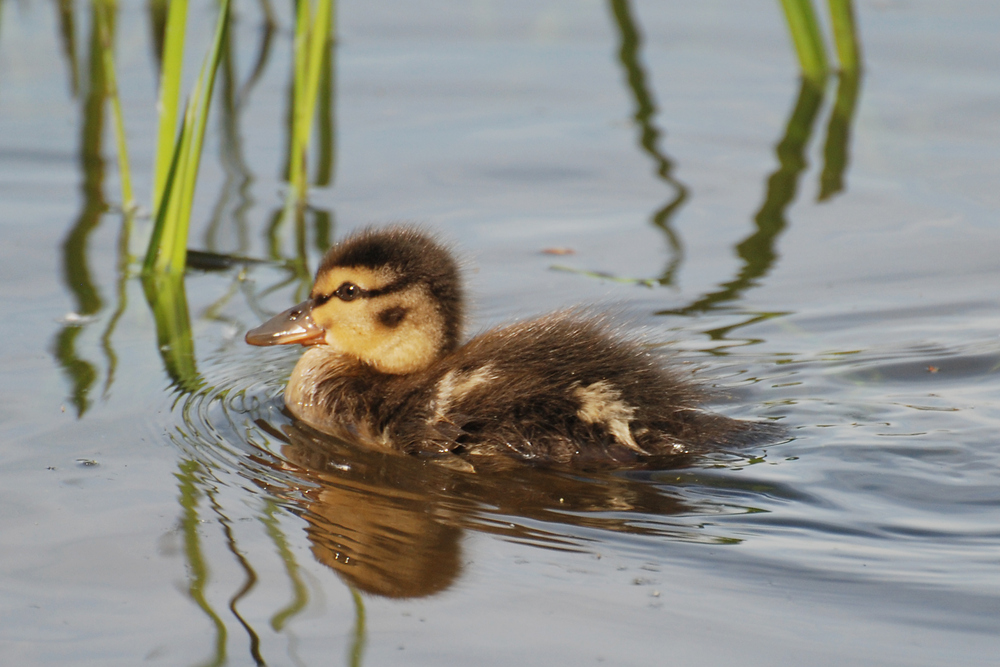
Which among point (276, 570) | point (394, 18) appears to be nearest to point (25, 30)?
point (394, 18)

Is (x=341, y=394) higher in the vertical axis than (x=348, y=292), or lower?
lower

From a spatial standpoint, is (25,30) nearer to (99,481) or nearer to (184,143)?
(184,143)

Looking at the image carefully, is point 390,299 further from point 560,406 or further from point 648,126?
point 648,126

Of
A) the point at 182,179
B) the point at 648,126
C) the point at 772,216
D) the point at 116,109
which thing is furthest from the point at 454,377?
the point at 648,126

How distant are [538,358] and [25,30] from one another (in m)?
5.35

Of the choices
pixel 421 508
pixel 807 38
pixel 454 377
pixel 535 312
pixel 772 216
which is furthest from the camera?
pixel 807 38

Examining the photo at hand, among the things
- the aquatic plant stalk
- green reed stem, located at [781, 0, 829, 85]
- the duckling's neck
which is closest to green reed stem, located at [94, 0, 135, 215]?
the aquatic plant stalk

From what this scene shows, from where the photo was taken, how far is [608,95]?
699cm

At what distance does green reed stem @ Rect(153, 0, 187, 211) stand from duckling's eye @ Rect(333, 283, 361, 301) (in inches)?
37.0

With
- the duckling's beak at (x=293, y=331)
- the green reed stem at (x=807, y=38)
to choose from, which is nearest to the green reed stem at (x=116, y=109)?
the duckling's beak at (x=293, y=331)

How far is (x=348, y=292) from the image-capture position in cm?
405

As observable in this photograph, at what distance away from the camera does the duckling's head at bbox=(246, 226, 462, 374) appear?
3.96m

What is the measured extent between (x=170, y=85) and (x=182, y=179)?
0.31 m

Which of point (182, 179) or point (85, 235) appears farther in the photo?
point (85, 235)
